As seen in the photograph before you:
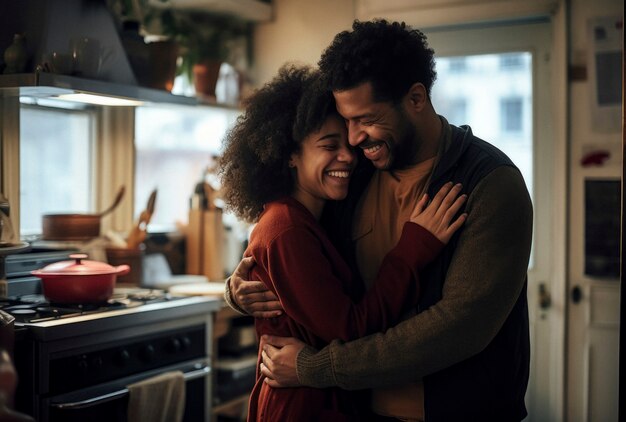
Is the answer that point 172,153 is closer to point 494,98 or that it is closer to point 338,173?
point 494,98

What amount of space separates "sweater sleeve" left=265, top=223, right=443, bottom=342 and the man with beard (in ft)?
0.13

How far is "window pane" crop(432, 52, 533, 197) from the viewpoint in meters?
3.49

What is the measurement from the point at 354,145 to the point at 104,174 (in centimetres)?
193

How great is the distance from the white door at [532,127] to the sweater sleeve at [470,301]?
1.70m

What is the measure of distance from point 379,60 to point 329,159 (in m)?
0.27

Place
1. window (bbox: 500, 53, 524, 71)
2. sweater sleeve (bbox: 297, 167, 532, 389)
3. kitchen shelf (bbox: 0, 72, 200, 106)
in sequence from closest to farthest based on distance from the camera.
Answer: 1. sweater sleeve (bbox: 297, 167, 532, 389)
2. kitchen shelf (bbox: 0, 72, 200, 106)
3. window (bbox: 500, 53, 524, 71)

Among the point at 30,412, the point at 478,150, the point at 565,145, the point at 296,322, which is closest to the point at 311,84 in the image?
the point at 478,150

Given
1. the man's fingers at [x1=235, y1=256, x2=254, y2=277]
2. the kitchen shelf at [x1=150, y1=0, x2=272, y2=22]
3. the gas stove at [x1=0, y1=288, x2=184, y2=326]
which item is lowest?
the gas stove at [x1=0, y1=288, x2=184, y2=326]

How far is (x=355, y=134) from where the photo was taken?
1819 mm

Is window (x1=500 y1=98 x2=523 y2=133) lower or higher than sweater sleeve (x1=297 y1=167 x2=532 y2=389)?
higher

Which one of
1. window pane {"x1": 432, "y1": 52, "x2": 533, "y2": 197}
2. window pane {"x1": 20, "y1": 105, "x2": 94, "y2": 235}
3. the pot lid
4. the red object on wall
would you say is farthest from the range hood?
the red object on wall

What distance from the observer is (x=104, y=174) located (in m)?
3.46

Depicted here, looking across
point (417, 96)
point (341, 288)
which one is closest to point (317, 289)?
point (341, 288)

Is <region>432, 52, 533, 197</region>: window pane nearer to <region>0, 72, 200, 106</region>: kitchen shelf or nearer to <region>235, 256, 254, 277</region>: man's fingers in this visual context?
<region>0, 72, 200, 106</region>: kitchen shelf
